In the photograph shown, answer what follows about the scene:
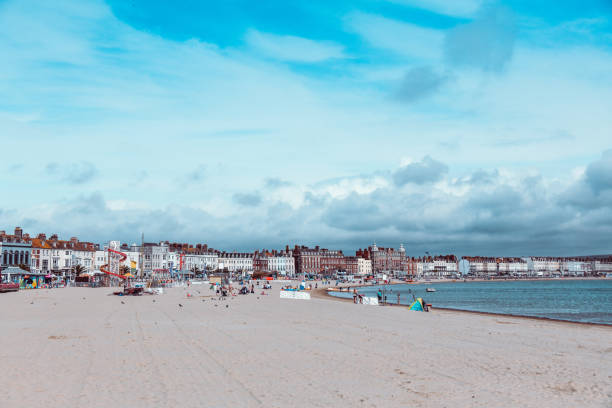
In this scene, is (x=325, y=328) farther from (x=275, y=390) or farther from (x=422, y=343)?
(x=275, y=390)

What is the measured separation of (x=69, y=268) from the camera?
373 ft

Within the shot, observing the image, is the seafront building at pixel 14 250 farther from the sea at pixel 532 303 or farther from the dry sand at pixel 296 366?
the dry sand at pixel 296 366

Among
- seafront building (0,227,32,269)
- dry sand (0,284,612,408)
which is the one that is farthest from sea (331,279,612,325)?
seafront building (0,227,32,269)

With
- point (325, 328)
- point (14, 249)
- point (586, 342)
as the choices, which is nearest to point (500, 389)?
point (586, 342)

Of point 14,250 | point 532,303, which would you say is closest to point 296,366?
point 532,303

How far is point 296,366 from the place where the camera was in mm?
14820

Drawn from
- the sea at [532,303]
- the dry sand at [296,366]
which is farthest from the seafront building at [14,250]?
the dry sand at [296,366]

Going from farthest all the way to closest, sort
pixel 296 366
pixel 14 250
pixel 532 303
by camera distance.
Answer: pixel 14 250, pixel 532 303, pixel 296 366

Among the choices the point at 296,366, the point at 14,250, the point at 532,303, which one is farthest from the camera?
the point at 14,250

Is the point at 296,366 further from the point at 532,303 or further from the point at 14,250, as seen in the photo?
the point at 14,250

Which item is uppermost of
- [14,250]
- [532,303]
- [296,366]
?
[14,250]

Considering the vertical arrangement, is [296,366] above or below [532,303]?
above

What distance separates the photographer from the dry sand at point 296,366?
1127cm

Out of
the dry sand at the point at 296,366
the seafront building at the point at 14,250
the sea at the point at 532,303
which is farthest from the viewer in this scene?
the seafront building at the point at 14,250
